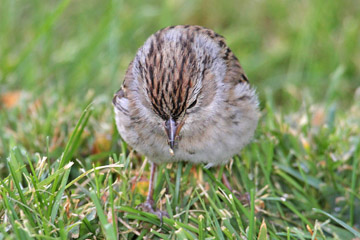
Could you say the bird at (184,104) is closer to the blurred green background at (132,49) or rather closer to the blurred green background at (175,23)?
the blurred green background at (132,49)

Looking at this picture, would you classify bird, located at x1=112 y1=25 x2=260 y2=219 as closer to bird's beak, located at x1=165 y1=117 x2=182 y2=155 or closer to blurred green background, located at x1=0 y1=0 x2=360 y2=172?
bird's beak, located at x1=165 y1=117 x2=182 y2=155

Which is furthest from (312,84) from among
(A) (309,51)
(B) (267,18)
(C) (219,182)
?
(C) (219,182)

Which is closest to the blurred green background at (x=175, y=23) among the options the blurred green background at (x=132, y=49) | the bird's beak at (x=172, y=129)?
the blurred green background at (x=132, y=49)

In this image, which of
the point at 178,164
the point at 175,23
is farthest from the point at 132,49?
the point at 178,164

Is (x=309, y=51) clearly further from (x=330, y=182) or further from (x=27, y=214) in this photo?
(x=27, y=214)

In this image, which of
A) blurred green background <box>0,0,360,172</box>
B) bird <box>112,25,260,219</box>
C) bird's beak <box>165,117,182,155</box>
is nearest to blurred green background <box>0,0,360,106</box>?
blurred green background <box>0,0,360,172</box>

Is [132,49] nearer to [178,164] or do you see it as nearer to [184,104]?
[178,164]
